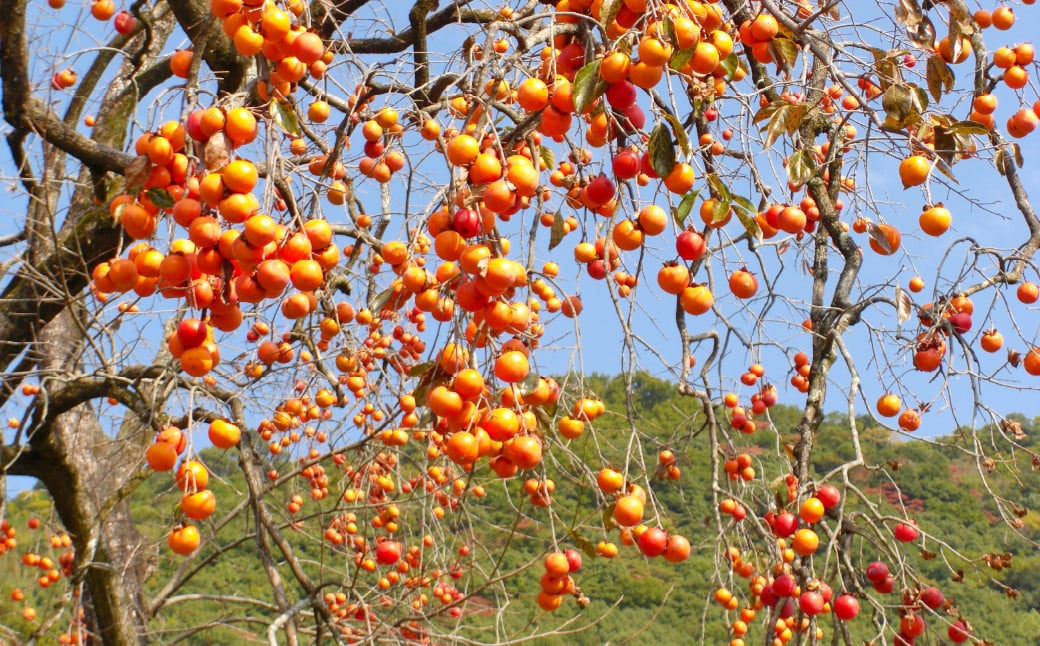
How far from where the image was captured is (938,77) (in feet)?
5.04

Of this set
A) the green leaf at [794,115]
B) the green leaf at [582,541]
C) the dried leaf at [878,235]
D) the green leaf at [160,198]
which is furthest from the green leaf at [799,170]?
the green leaf at [160,198]

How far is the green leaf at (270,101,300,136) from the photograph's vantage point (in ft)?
4.10

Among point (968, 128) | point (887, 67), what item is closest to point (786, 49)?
point (887, 67)

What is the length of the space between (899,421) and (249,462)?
2036 mm

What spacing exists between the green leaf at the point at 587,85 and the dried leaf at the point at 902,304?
1206 millimetres

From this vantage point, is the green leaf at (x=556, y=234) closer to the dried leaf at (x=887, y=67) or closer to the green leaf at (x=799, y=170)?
the green leaf at (x=799, y=170)

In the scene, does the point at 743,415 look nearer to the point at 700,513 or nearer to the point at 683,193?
the point at 683,193

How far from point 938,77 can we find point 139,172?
1.36 metres

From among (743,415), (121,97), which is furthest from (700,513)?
(121,97)

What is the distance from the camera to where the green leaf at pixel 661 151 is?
115 centimetres

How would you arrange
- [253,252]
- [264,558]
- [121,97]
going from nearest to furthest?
[253,252] < [264,558] < [121,97]

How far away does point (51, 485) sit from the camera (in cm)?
366

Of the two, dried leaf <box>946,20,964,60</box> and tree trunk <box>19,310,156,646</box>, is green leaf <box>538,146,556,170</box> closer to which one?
dried leaf <box>946,20,964,60</box>

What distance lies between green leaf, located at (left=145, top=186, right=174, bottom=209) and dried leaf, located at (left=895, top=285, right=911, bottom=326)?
1.58m
